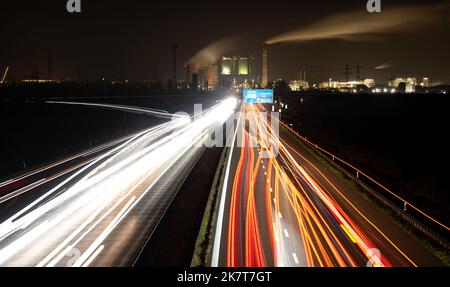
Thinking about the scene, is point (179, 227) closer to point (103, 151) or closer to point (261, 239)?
point (261, 239)

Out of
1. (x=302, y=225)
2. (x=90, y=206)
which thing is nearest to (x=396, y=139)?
(x=302, y=225)

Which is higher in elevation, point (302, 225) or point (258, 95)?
point (258, 95)

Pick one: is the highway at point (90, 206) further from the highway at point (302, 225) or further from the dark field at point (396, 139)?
the dark field at point (396, 139)

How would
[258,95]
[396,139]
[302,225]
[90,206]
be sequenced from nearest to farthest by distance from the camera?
[302,225]
[90,206]
[396,139]
[258,95]

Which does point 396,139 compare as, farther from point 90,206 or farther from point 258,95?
point 90,206

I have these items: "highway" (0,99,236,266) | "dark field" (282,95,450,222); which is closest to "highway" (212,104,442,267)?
"highway" (0,99,236,266)

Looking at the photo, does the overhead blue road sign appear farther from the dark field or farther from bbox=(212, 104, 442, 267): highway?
bbox=(212, 104, 442, 267): highway

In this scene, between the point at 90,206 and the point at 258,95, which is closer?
the point at 90,206

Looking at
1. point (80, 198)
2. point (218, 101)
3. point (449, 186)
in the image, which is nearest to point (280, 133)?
point (449, 186)

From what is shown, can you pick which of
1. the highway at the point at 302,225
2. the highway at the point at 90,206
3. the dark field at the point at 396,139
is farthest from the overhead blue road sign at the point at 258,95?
the highway at the point at 302,225
